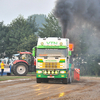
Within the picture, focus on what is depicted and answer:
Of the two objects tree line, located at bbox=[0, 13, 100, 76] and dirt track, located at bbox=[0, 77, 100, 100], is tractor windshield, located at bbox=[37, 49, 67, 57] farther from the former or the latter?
tree line, located at bbox=[0, 13, 100, 76]

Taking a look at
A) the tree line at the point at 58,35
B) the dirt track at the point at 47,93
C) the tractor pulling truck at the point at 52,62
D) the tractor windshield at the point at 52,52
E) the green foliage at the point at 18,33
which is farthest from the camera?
the green foliage at the point at 18,33

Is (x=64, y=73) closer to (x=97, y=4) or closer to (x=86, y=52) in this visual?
(x=97, y=4)

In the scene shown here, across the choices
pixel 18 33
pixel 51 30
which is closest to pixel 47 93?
pixel 51 30

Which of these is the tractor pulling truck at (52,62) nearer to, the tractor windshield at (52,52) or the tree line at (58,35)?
the tractor windshield at (52,52)

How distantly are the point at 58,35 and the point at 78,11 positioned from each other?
97.9 ft

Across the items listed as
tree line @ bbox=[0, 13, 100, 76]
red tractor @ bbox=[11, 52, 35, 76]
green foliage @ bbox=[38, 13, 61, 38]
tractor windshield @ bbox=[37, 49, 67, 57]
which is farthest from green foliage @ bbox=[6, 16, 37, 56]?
tractor windshield @ bbox=[37, 49, 67, 57]

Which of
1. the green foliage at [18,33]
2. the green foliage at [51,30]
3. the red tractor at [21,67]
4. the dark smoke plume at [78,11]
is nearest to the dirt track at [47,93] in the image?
the dark smoke plume at [78,11]

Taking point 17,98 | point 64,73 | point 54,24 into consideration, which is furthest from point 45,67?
point 54,24

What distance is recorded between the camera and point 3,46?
216ft

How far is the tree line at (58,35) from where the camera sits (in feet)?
175

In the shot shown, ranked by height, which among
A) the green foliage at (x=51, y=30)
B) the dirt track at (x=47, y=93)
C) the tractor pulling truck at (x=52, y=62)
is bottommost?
the dirt track at (x=47, y=93)

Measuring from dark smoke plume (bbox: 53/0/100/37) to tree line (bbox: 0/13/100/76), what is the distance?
18.1m

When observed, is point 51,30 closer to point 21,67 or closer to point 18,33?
point 18,33

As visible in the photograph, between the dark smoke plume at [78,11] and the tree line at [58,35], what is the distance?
59.3 feet
